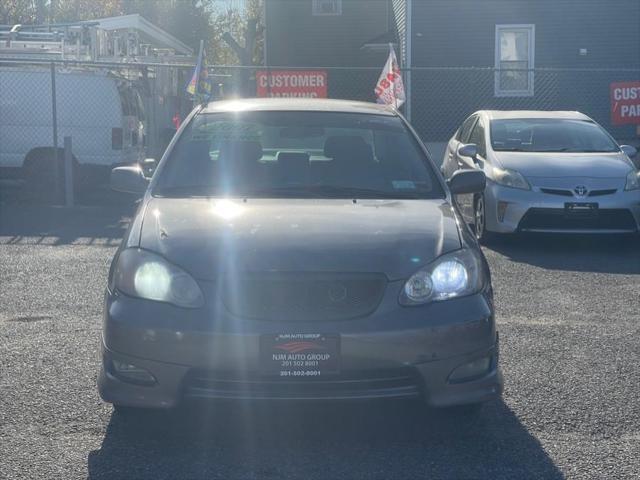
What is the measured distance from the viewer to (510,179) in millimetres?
11070

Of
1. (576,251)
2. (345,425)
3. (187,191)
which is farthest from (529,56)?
(345,425)

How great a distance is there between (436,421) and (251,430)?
89cm

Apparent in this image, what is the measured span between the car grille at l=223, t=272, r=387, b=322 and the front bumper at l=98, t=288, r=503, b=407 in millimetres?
53

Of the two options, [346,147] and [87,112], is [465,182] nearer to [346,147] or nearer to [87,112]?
[346,147]

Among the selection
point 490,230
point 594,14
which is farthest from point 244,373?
point 594,14

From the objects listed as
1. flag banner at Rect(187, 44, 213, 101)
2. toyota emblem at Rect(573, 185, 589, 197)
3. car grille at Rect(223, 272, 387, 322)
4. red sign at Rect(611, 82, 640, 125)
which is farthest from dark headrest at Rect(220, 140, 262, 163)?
red sign at Rect(611, 82, 640, 125)

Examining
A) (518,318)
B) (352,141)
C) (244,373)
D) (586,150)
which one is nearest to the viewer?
(244,373)

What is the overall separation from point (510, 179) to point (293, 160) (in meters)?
5.47

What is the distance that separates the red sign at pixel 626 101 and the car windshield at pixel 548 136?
19.8 ft

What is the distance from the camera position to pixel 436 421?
512 cm

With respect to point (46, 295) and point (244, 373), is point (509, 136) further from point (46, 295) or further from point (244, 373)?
point (244, 373)

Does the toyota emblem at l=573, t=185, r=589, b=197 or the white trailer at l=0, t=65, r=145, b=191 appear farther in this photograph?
the white trailer at l=0, t=65, r=145, b=191

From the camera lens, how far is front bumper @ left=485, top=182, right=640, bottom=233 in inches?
424

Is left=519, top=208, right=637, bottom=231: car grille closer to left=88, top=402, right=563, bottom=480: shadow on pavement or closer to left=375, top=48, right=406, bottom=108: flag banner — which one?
left=88, top=402, right=563, bottom=480: shadow on pavement
